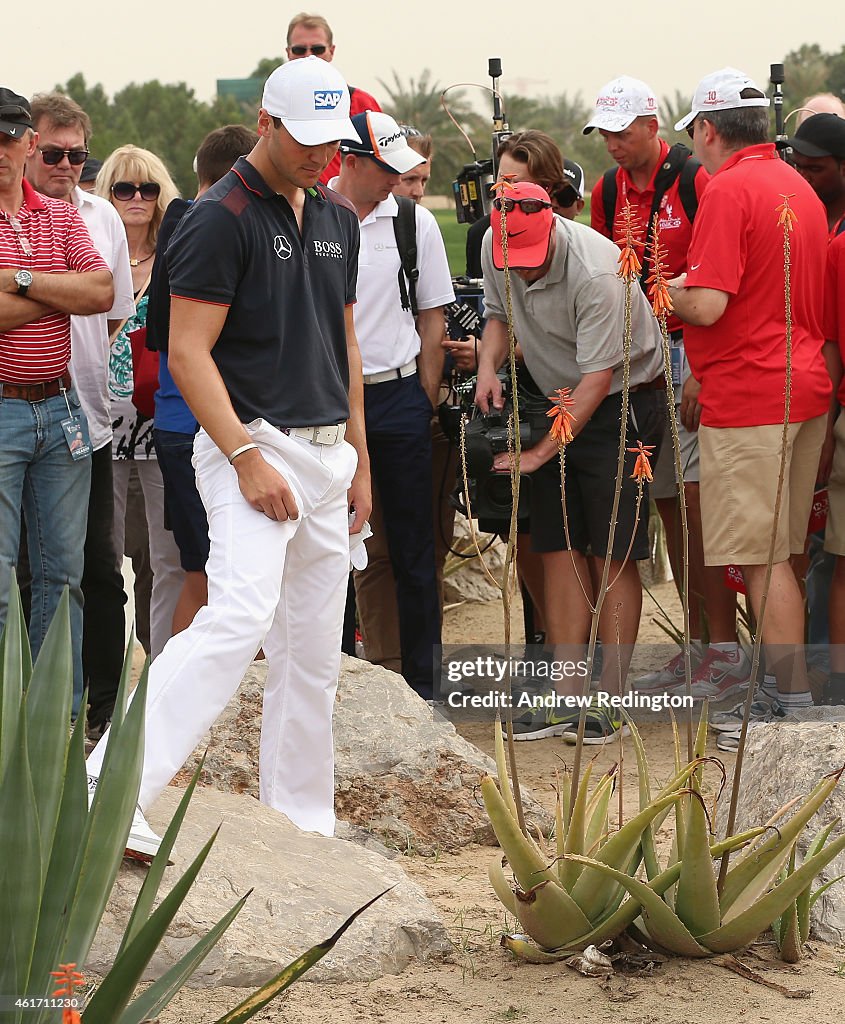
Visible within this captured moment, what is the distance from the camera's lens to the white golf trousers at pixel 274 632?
3.22m

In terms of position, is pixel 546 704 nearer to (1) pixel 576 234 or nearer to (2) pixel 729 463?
(2) pixel 729 463

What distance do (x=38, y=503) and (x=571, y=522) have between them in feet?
6.70

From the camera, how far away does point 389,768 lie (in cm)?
434

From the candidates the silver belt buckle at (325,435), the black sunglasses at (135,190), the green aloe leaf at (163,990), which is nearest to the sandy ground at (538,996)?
the green aloe leaf at (163,990)

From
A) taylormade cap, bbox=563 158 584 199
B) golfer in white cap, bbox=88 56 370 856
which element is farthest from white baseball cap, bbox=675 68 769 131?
golfer in white cap, bbox=88 56 370 856

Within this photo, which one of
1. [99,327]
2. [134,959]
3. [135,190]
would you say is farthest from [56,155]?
[134,959]

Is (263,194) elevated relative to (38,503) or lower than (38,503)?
elevated

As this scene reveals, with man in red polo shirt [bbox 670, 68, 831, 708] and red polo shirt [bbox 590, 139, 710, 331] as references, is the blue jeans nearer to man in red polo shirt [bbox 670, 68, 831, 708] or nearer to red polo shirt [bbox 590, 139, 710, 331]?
man in red polo shirt [bbox 670, 68, 831, 708]

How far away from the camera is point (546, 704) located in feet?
18.1

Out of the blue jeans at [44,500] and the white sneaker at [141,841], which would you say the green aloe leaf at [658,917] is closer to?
the white sneaker at [141,841]

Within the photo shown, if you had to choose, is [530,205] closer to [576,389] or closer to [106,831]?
[576,389]

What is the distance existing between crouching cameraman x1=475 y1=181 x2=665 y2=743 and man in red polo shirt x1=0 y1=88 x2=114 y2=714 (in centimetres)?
146

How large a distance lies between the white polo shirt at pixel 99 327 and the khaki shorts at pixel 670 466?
6.99 ft

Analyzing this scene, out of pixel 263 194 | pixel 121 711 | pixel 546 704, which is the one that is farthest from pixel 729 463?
pixel 121 711
